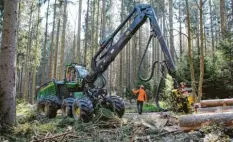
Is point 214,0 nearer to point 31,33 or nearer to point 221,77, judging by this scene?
point 31,33

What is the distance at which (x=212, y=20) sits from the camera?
48.4m

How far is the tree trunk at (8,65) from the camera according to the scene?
7195mm

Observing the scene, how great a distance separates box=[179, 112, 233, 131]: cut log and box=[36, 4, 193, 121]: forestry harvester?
212 cm

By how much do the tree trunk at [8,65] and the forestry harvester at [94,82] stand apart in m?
2.53

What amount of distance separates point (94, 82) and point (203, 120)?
6037mm

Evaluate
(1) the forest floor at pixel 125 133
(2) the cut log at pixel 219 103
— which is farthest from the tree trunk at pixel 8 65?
(2) the cut log at pixel 219 103

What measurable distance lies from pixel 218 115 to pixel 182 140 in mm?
946

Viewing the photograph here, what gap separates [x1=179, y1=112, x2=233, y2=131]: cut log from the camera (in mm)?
6055

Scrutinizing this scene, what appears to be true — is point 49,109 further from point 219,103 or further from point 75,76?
point 219,103

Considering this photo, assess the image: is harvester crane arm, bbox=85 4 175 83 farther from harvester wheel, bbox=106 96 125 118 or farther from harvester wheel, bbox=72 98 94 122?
harvester wheel, bbox=72 98 94 122

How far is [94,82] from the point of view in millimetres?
11594

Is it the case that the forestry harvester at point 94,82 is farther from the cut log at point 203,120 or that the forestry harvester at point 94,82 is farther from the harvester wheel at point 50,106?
the cut log at point 203,120

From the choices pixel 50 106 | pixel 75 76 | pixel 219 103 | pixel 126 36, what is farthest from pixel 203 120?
pixel 50 106

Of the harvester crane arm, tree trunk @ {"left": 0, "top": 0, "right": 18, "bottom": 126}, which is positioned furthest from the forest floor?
the harvester crane arm
